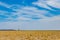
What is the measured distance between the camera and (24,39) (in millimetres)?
17969

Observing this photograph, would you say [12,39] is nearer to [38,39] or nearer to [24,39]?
[24,39]

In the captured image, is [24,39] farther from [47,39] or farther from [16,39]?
[47,39]

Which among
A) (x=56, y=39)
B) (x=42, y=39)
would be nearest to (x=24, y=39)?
(x=42, y=39)

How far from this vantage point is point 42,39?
18.1 metres

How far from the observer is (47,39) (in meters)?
18.0

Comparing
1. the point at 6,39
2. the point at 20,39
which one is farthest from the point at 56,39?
the point at 6,39

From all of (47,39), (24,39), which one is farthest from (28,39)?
(47,39)

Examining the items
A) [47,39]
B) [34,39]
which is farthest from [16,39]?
[47,39]

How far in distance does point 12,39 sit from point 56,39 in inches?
145

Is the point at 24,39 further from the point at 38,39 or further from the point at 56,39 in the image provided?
the point at 56,39

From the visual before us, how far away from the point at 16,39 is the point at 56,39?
3.36 m

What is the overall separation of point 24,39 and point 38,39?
45.2 inches

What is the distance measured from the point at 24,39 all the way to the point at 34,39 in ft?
2.73

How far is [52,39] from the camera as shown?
18016 millimetres
